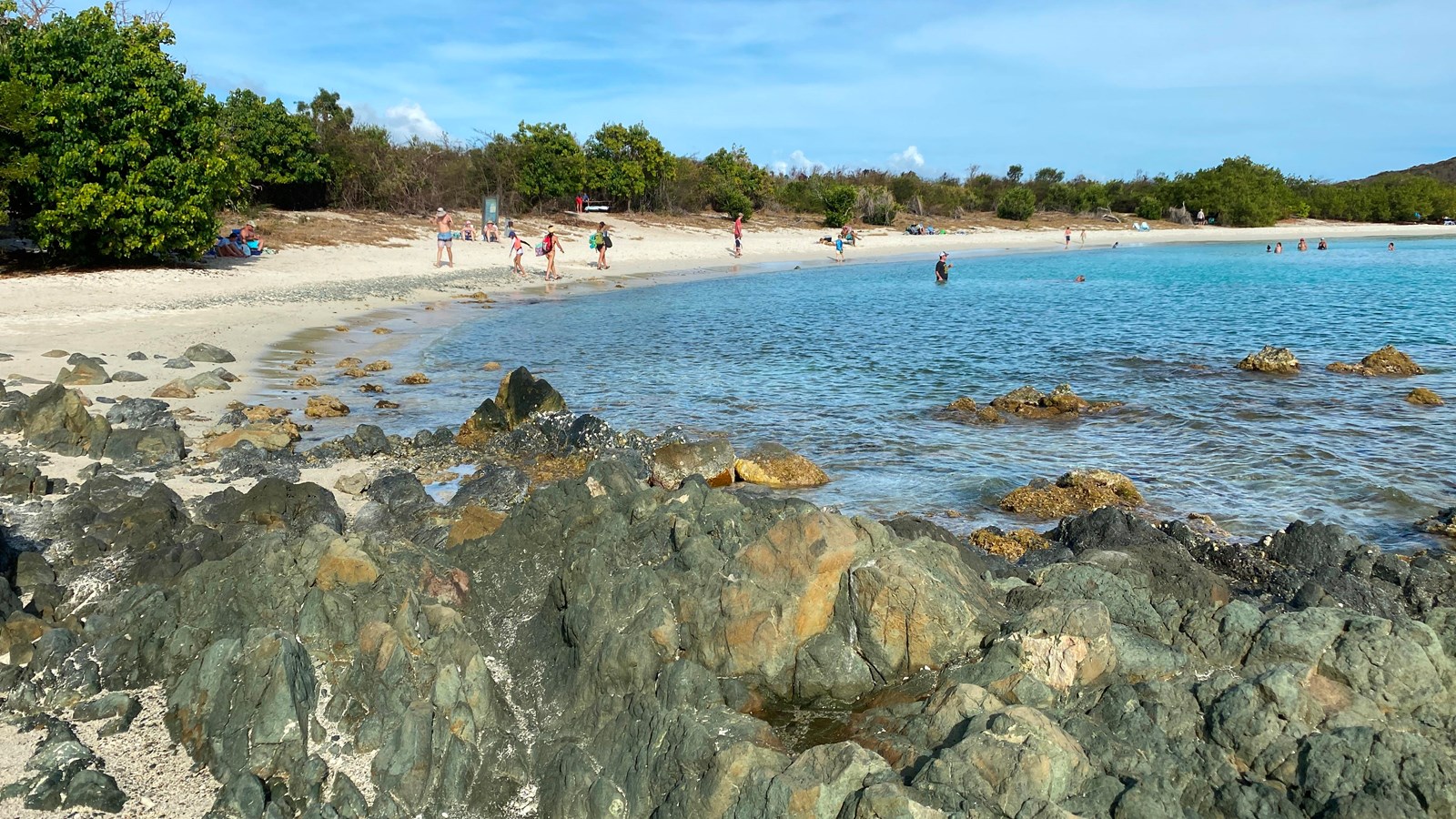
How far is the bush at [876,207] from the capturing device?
2586 inches

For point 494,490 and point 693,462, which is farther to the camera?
point 693,462

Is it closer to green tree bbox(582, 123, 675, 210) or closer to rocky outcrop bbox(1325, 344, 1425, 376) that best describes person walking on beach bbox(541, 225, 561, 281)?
green tree bbox(582, 123, 675, 210)

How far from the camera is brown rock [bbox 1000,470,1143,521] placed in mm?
10891

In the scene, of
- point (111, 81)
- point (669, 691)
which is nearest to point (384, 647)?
point (669, 691)

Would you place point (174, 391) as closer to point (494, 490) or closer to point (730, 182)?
point (494, 490)

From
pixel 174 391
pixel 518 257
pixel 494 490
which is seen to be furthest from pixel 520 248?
pixel 494 490

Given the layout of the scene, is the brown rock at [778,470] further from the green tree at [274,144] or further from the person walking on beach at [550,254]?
the green tree at [274,144]

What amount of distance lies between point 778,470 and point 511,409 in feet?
12.4

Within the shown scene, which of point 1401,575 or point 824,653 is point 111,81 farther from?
point 1401,575

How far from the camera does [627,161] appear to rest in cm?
5244

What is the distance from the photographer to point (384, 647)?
5.68 m

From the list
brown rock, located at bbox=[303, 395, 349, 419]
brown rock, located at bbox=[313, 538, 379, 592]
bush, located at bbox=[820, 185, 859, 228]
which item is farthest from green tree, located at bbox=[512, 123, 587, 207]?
brown rock, located at bbox=[313, 538, 379, 592]

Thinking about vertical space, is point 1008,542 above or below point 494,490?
below

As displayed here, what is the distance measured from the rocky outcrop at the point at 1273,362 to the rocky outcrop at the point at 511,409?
1385 centimetres
